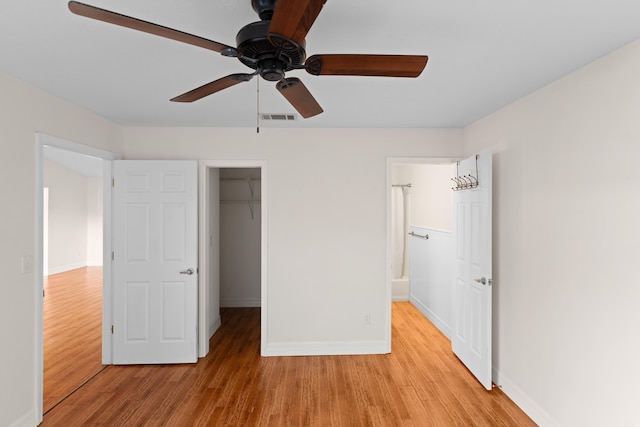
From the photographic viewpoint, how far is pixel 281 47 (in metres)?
1.27

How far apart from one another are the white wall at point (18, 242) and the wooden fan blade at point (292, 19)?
2.24 metres

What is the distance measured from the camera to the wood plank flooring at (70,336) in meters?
3.22

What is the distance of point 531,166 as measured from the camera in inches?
106

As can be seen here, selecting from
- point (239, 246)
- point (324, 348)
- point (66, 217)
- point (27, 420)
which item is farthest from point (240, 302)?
point (66, 217)

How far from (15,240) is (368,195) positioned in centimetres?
300

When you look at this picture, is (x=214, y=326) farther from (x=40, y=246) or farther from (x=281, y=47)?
(x=281, y=47)

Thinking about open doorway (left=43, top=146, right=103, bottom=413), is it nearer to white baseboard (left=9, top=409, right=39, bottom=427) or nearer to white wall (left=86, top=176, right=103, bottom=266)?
white wall (left=86, top=176, right=103, bottom=266)

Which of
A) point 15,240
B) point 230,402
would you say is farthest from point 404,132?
point 15,240

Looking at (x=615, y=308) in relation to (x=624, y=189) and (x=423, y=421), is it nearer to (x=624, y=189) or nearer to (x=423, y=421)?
(x=624, y=189)

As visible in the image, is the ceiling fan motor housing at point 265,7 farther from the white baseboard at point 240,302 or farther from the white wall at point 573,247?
the white baseboard at point 240,302

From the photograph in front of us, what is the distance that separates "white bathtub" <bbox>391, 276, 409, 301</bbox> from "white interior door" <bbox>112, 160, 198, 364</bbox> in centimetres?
335

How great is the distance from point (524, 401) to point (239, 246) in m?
4.30

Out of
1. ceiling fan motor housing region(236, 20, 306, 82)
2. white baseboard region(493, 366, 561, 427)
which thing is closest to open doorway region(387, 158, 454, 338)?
white baseboard region(493, 366, 561, 427)

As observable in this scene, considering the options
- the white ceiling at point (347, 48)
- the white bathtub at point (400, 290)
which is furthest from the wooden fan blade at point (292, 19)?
the white bathtub at point (400, 290)
